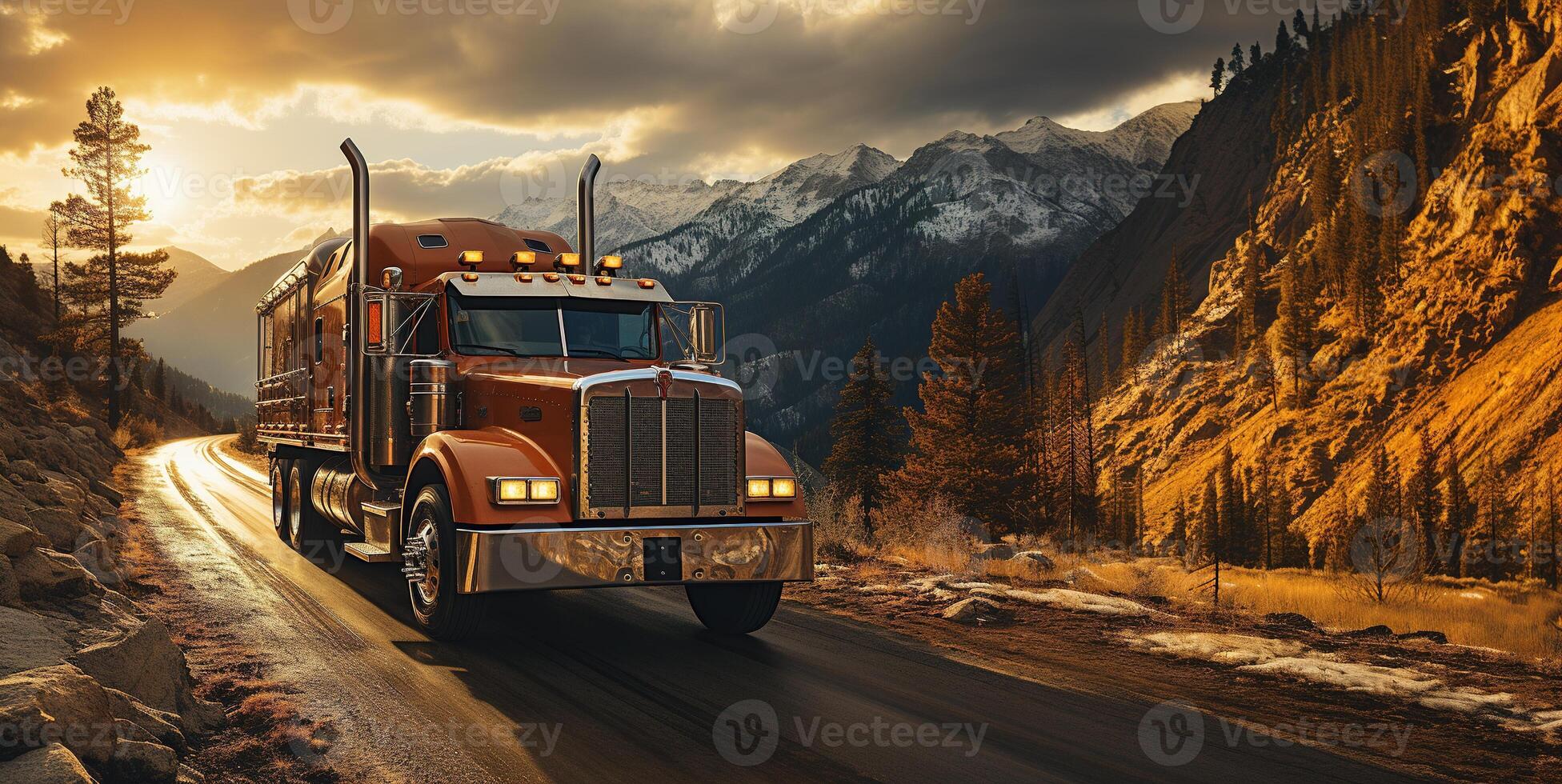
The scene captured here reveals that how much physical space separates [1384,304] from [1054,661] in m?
79.9

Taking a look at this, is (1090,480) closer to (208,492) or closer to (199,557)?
(208,492)

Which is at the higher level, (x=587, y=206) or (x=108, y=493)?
(x=587, y=206)

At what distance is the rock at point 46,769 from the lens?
4.19 m

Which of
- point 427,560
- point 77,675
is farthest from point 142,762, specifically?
point 427,560

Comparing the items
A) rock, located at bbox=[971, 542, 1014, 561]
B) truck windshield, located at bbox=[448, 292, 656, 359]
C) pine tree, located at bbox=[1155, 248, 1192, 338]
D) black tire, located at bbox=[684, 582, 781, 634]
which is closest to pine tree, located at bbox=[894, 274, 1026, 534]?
rock, located at bbox=[971, 542, 1014, 561]

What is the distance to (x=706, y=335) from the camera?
1033 cm

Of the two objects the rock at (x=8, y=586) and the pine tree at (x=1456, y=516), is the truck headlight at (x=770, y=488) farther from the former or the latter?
the pine tree at (x=1456, y=516)

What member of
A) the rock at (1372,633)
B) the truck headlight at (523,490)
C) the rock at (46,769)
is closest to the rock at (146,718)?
the rock at (46,769)

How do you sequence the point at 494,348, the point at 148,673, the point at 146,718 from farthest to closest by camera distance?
the point at 494,348, the point at 148,673, the point at 146,718

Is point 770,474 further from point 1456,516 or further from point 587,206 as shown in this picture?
point 1456,516

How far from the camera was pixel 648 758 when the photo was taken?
18.6 feet

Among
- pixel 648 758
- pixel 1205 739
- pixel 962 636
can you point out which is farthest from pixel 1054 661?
pixel 648 758

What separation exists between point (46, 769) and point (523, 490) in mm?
4007

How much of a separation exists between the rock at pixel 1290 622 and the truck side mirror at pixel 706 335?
→ 255 inches
